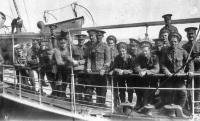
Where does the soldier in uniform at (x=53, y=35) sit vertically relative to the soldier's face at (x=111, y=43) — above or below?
above

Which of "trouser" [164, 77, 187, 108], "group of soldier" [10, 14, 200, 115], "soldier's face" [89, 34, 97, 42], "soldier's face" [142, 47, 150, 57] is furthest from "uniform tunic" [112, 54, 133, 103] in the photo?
"soldier's face" [89, 34, 97, 42]

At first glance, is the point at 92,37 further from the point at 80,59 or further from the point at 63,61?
the point at 63,61

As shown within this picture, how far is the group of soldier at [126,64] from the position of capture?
12.6 feet

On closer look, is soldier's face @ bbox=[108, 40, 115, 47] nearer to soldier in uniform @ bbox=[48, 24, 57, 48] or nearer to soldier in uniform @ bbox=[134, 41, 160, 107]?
soldier in uniform @ bbox=[134, 41, 160, 107]

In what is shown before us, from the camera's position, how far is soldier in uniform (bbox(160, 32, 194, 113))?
3750mm

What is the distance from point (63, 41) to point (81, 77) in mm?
952

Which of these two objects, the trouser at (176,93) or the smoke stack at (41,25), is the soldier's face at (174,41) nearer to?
the trouser at (176,93)

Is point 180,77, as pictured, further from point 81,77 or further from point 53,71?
point 53,71

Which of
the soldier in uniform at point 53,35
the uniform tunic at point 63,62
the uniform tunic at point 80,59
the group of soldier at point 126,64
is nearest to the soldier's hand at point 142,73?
the group of soldier at point 126,64

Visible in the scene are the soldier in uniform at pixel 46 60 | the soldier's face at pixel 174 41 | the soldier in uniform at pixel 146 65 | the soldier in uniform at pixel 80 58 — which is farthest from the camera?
the soldier in uniform at pixel 46 60

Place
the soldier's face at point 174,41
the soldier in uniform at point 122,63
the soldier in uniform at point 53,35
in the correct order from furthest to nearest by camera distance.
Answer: the soldier in uniform at point 53,35 → the soldier in uniform at point 122,63 → the soldier's face at point 174,41

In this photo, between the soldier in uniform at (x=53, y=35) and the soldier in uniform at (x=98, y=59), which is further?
the soldier in uniform at (x=53, y=35)

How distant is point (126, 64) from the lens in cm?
423

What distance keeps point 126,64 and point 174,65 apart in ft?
2.96
